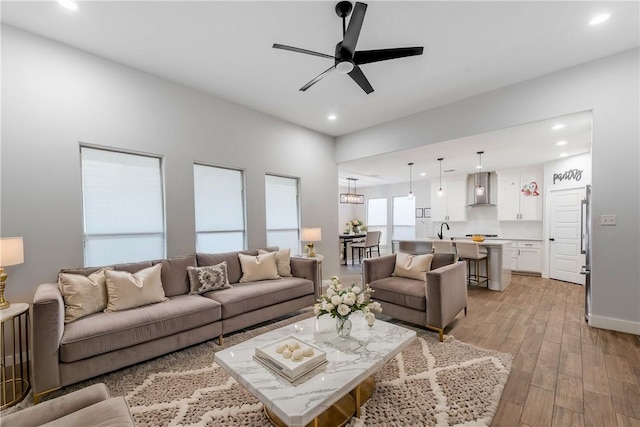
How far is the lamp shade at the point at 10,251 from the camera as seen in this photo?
2.05 meters

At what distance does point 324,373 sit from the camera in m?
1.62

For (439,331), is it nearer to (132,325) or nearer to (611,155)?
(611,155)

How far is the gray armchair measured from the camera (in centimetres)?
286

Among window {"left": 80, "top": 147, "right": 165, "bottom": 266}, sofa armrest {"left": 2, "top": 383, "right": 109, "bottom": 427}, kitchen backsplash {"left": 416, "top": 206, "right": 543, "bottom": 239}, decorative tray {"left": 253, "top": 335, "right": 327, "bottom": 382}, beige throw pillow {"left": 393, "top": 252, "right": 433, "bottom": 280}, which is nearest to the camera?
sofa armrest {"left": 2, "top": 383, "right": 109, "bottom": 427}

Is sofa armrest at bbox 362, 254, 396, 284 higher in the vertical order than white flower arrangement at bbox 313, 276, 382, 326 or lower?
lower

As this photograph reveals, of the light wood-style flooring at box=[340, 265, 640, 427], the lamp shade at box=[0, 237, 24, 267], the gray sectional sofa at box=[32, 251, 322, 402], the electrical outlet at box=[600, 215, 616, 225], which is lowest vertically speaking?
the light wood-style flooring at box=[340, 265, 640, 427]

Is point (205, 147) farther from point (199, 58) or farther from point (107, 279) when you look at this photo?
point (107, 279)

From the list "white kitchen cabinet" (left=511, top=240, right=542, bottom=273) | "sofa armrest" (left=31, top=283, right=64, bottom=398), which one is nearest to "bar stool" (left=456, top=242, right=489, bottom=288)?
"white kitchen cabinet" (left=511, top=240, right=542, bottom=273)

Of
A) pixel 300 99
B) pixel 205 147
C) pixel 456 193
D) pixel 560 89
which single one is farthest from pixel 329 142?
pixel 456 193

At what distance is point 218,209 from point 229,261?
0.86 metres

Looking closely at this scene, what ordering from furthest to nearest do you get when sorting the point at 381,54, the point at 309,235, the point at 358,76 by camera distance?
1. the point at 309,235
2. the point at 358,76
3. the point at 381,54

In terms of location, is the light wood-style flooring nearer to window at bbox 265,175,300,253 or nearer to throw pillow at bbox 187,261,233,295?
throw pillow at bbox 187,261,233,295

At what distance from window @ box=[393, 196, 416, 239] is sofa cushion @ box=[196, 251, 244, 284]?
6.92 m

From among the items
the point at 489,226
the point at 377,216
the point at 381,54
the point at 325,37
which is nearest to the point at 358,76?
the point at 381,54
